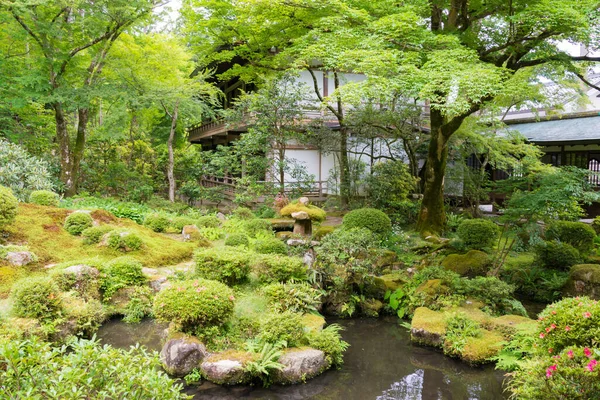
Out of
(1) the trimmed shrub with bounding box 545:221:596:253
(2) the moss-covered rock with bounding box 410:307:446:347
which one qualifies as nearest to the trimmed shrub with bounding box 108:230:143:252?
(2) the moss-covered rock with bounding box 410:307:446:347

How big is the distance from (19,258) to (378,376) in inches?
272

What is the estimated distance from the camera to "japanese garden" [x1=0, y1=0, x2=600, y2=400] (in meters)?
5.53

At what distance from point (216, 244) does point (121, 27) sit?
8.91 meters

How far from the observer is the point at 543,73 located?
12039 mm

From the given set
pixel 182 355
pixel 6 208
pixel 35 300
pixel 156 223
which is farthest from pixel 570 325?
pixel 156 223

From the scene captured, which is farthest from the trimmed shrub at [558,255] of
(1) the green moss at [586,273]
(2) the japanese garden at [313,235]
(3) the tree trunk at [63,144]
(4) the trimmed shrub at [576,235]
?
(3) the tree trunk at [63,144]

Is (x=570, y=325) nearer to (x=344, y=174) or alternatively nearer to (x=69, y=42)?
(x=344, y=174)

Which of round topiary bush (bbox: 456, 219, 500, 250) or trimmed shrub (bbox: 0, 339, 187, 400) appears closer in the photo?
trimmed shrub (bbox: 0, 339, 187, 400)

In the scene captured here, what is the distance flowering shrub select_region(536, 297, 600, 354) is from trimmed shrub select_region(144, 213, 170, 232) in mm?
9544

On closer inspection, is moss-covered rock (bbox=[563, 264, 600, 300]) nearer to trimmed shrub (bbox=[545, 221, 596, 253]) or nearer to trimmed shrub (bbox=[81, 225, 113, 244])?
trimmed shrub (bbox=[545, 221, 596, 253])

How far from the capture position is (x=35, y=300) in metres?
6.15

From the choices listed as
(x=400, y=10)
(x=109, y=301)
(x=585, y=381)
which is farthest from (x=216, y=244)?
(x=585, y=381)

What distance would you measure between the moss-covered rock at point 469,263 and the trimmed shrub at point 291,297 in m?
3.56

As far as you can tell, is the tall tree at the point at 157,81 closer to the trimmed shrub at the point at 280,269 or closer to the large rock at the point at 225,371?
the trimmed shrub at the point at 280,269
